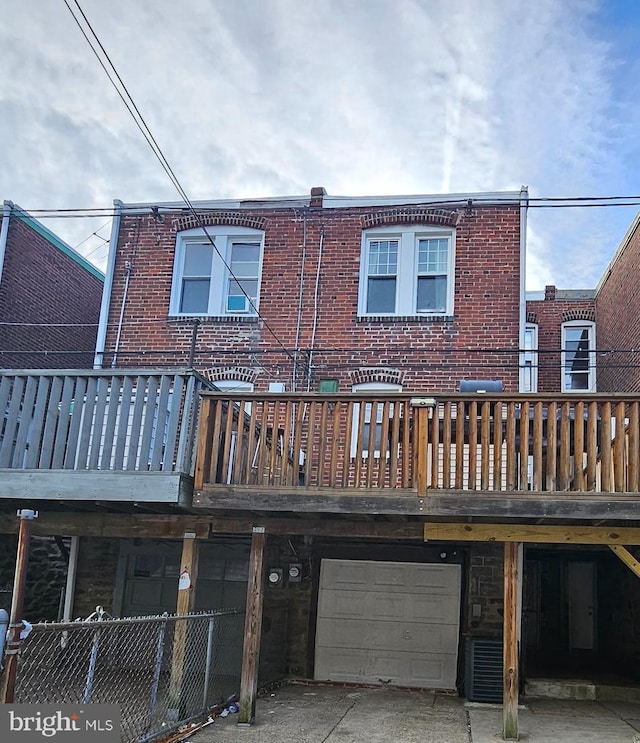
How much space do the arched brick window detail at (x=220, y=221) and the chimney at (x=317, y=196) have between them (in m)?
0.89

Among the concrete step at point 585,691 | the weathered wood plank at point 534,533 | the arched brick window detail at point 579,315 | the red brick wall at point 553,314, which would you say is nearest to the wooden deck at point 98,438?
the weathered wood plank at point 534,533

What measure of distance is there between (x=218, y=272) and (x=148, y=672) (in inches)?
255

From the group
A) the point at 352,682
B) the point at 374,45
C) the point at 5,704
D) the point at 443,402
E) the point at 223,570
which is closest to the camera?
the point at 5,704

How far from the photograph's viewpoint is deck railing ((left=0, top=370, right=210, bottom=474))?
27.2 feet

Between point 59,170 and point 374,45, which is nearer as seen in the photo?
point 374,45

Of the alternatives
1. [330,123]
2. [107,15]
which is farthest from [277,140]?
[107,15]

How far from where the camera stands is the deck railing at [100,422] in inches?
327

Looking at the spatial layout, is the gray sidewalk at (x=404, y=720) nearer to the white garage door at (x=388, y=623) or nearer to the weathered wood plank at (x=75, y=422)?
the white garage door at (x=388, y=623)

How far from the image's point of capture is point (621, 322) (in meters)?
15.3

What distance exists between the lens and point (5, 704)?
18.6ft

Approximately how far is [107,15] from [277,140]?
3.55 meters

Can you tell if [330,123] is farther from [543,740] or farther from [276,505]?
[543,740]

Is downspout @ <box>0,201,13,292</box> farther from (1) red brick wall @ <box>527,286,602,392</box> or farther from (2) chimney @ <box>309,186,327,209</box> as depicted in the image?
(1) red brick wall @ <box>527,286,602,392</box>

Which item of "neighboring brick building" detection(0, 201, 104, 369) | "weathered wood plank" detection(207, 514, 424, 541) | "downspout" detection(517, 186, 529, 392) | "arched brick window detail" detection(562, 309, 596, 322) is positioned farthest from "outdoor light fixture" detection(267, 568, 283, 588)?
"arched brick window detail" detection(562, 309, 596, 322)
